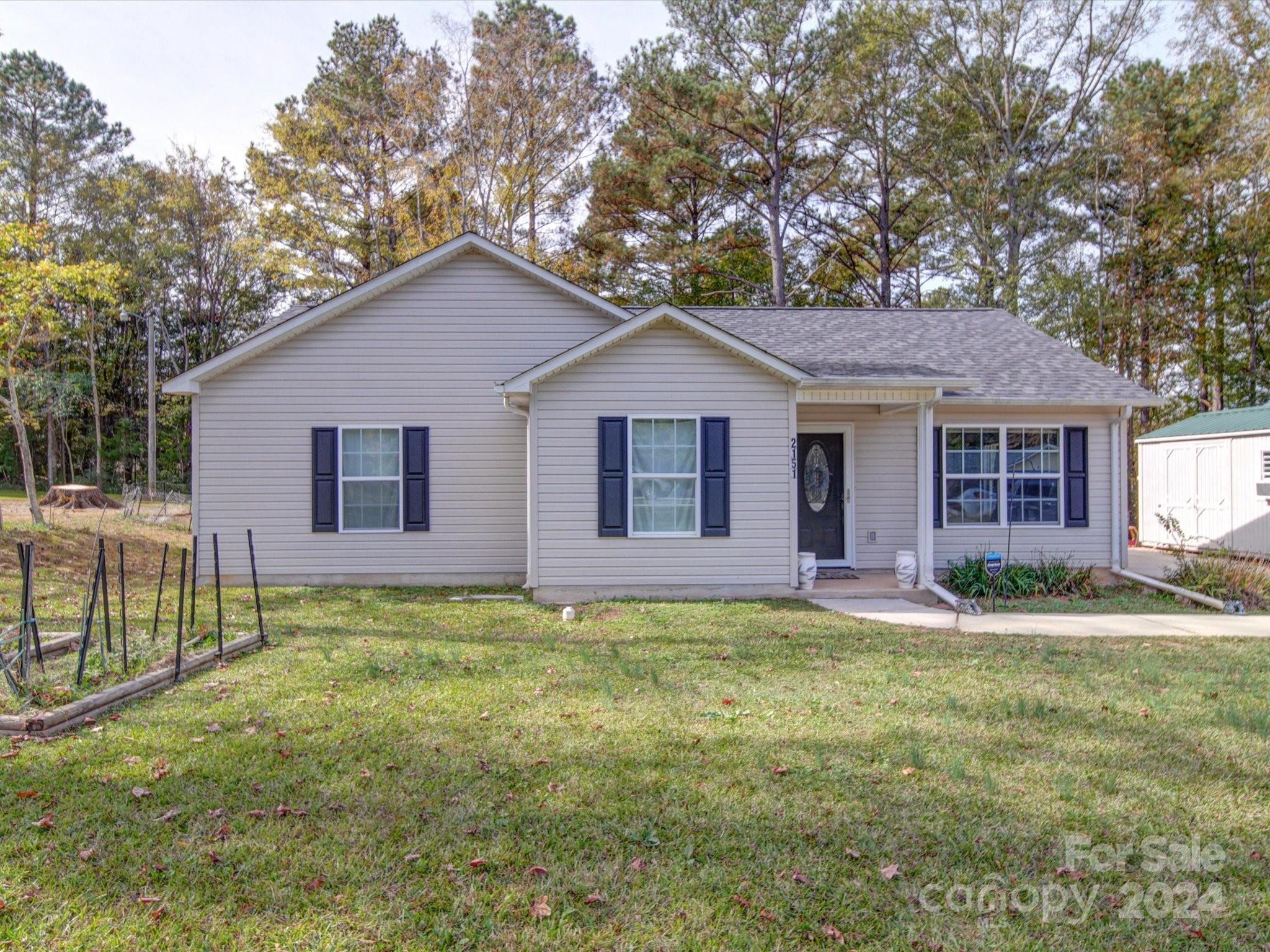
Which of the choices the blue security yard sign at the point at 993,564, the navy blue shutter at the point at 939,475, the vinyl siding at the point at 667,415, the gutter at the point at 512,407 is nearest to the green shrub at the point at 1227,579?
the blue security yard sign at the point at 993,564

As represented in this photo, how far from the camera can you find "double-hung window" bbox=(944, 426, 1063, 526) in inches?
446

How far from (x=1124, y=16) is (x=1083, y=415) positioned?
14818mm

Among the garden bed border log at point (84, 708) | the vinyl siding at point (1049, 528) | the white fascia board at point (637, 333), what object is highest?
the white fascia board at point (637, 333)

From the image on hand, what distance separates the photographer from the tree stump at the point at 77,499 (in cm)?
2277

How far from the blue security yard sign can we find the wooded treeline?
13.1m

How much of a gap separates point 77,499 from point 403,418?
17.2 meters

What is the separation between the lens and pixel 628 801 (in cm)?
384

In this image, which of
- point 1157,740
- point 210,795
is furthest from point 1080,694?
point 210,795

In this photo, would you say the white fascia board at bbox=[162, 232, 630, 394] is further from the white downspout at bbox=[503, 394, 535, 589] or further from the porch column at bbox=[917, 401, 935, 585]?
the porch column at bbox=[917, 401, 935, 585]

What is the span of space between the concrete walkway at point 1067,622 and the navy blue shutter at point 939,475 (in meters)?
2.12

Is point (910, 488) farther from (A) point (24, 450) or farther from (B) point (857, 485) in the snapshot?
(A) point (24, 450)

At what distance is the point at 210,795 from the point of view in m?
3.86

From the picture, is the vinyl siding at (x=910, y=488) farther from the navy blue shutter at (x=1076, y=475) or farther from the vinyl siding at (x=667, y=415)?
the vinyl siding at (x=667, y=415)

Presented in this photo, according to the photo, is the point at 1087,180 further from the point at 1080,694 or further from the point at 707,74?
the point at 1080,694
